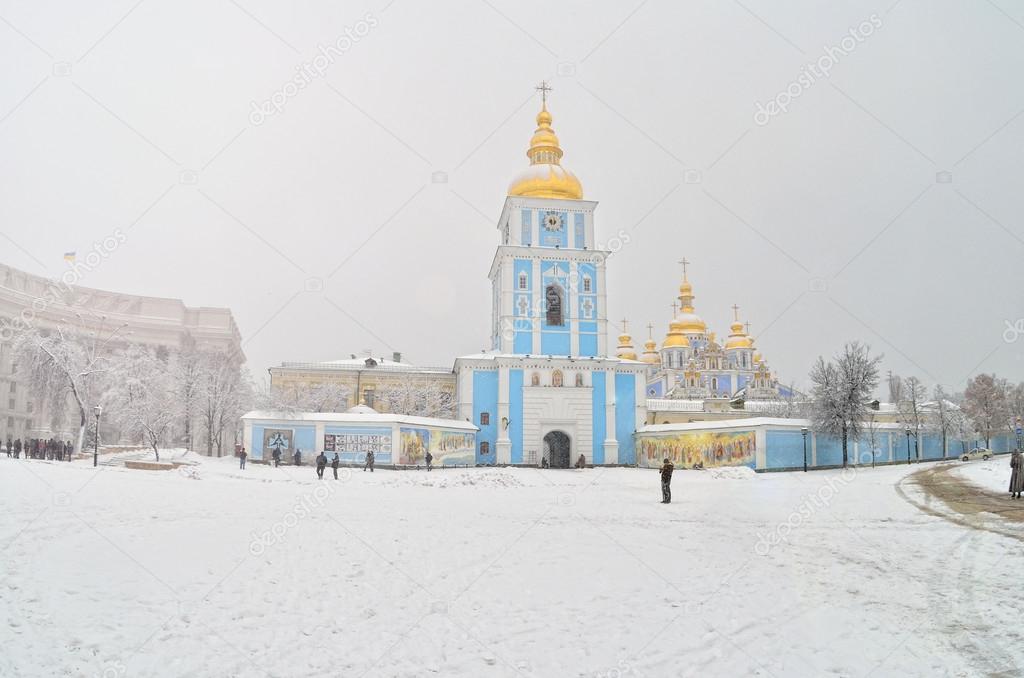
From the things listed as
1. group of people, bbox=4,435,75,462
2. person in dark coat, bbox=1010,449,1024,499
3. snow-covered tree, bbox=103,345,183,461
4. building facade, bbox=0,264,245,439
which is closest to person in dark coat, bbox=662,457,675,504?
person in dark coat, bbox=1010,449,1024,499

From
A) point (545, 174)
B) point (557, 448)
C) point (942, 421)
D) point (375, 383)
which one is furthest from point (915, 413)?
point (375, 383)

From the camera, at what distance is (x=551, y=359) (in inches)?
1800

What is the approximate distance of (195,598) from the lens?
9.45 meters

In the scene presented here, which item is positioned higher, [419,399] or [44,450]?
[419,399]

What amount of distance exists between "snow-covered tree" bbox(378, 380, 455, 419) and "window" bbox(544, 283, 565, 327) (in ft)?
34.6

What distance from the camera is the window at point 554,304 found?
154 feet

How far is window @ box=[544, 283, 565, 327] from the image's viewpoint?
4706 centimetres

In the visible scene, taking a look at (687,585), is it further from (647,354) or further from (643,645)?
(647,354)

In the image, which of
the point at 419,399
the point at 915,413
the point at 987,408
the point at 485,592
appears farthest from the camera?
the point at 419,399

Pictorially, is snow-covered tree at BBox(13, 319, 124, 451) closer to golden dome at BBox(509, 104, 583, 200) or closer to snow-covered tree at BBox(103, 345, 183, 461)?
snow-covered tree at BBox(103, 345, 183, 461)

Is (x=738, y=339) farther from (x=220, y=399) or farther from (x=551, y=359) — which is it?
(x=220, y=399)

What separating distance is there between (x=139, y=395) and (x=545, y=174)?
27.5 meters

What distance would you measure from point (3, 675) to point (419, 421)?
32186 mm

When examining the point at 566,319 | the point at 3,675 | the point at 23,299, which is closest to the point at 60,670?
the point at 3,675
